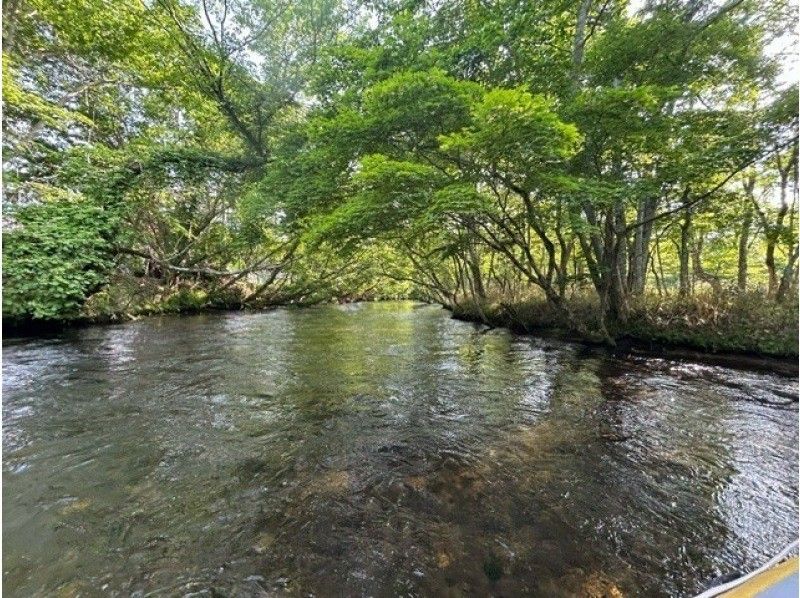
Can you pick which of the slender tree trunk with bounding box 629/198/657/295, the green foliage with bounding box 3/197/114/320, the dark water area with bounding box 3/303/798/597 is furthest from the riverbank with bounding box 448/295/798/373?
the green foliage with bounding box 3/197/114/320

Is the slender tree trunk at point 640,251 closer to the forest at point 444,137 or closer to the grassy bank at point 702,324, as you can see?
the forest at point 444,137

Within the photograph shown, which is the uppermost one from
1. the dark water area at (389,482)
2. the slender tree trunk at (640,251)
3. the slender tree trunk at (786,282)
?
the slender tree trunk at (640,251)

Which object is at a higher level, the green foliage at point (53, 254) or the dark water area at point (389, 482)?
the green foliage at point (53, 254)

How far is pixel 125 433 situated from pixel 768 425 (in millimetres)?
7222

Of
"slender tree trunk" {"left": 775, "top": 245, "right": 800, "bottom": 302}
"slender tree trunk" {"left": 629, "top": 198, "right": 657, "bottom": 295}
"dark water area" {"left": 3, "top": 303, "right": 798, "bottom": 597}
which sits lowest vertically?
"dark water area" {"left": 3, "top": 303, "right": 798, "bottom": 597}

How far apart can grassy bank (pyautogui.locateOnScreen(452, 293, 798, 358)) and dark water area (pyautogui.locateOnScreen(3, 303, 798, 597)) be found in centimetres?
81

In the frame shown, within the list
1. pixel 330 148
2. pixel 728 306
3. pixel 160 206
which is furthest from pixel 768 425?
pixel 160 206

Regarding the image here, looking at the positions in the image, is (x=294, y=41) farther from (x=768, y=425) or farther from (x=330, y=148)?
(x=768, y=425)

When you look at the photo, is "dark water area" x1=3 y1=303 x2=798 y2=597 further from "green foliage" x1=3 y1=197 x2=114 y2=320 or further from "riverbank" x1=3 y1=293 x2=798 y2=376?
"green foliage" x1=3 y1=197 x2=114 y2=320

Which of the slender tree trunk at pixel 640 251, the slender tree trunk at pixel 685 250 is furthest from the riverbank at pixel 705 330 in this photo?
the slender tree trunk at pixel 640 251

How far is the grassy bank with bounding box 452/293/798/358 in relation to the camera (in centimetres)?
668

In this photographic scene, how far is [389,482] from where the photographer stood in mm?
3332

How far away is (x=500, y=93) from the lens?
16.3 feet

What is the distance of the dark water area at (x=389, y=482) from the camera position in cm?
233
